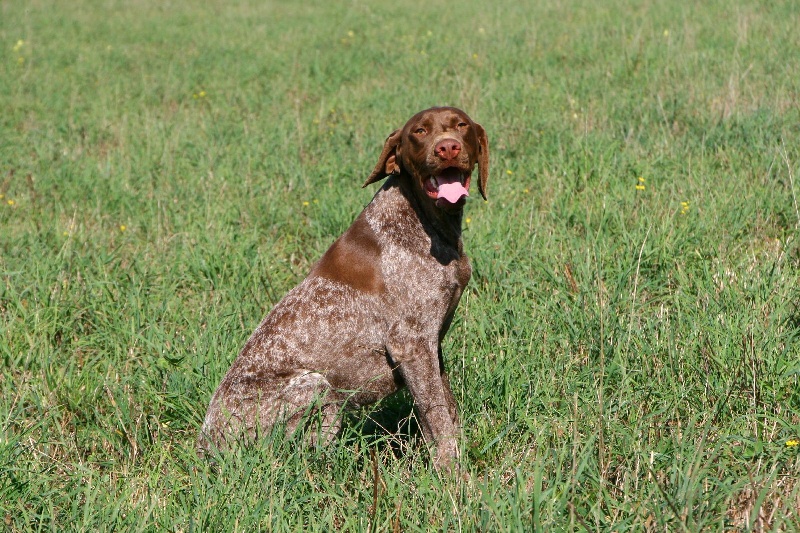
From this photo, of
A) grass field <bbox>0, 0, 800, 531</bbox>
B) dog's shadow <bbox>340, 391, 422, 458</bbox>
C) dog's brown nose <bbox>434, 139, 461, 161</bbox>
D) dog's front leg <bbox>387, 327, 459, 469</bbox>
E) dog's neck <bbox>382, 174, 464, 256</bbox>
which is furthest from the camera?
dog's shadow <bbox>340, 391, 422, 458</bbox>

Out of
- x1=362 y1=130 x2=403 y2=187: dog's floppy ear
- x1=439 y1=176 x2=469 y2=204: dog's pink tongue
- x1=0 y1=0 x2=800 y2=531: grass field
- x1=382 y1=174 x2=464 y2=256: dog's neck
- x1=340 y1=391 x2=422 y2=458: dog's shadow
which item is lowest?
x1=340 y1=391 x2=422 y2=458: dog's shadow

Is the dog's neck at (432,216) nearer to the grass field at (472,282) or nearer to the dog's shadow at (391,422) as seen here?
the grass field at (472,282)

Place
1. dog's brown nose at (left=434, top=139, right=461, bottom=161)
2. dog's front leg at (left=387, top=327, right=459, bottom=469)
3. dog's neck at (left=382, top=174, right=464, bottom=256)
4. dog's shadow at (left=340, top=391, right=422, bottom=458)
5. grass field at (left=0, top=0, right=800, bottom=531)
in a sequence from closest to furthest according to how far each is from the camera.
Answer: grass field at (left=0, top=0, right=800, bottom=531) → dog's brown nose at (left=434, top=139, right=461, bottom=161) → dog's front leg at (left=387, top=327, right=459, bottom=469) → dog's neck at (left=382, top=174, right=464, bottom=256) → dog's shadow at (left=340, top=391, right=422, bottom=458)

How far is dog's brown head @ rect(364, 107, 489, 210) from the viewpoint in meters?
3.26

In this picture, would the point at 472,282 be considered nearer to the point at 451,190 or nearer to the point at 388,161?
the point at 388,161

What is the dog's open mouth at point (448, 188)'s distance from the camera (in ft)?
10.7

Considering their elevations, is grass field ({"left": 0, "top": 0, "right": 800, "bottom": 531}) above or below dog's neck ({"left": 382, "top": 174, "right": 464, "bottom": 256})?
below

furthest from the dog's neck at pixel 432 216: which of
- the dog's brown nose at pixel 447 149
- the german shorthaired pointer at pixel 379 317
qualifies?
the dog's brown nose at pixel 447 149

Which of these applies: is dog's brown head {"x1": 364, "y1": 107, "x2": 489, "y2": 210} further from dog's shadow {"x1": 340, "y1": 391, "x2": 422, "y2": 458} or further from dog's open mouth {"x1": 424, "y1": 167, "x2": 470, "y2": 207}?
dog's shadow {"x1": 340, "y1": 391, "x2": 422, "y2": 458}

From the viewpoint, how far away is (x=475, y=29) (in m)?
11.9

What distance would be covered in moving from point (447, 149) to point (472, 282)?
5.39 feet

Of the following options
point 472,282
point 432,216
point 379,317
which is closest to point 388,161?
point 432,216

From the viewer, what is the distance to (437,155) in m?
3.23

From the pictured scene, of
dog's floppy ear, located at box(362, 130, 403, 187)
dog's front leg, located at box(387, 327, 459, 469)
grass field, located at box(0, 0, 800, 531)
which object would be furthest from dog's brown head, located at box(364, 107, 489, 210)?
grass field, located at box(0, 0, 800, 531)
